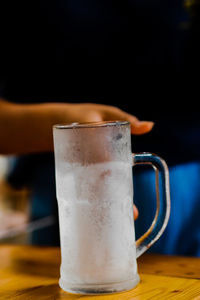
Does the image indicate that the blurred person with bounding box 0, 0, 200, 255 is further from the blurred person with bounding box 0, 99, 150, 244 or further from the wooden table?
the wooden table

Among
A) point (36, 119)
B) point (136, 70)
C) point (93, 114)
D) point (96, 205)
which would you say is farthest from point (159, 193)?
point (136, 70)

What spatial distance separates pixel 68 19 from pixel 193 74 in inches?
18.0

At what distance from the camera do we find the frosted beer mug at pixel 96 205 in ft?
2.60

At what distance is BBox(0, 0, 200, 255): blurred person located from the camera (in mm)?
1457

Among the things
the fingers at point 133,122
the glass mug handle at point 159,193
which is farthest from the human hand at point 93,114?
the glass mug handle at point 159,193

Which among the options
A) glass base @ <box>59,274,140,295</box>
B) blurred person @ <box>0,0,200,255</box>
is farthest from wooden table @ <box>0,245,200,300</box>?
blurred person @ <box>0,0,200,255</box>

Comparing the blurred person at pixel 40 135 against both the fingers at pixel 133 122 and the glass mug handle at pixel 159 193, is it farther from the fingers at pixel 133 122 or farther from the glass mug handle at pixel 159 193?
the glass mug handle at pixel 159 193

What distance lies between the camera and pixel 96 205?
31.2 inches

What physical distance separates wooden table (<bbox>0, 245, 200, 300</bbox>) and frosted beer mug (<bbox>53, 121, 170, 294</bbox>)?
1.5 inches

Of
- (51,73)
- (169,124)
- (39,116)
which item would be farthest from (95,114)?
(51,73)

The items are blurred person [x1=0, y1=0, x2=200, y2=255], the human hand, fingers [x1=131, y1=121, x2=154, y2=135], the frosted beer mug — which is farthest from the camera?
blurred person [x1=0, y1=0, x2=200, y2=255]

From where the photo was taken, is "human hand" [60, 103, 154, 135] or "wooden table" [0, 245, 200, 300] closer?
"wooden table" [0, 245, 200, 300]

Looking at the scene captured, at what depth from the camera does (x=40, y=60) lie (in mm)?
1651

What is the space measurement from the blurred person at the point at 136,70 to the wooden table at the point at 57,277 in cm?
40
